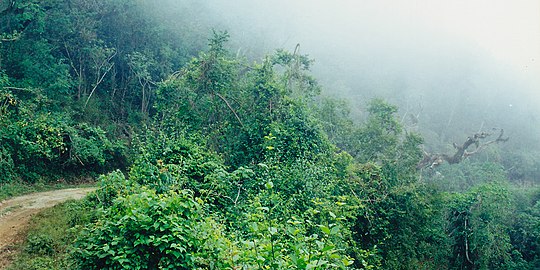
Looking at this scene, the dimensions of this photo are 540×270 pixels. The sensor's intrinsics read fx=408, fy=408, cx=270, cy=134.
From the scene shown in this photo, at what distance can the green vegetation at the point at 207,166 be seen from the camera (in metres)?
5.31

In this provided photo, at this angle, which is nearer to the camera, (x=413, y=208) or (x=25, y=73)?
(x=413, y=208)

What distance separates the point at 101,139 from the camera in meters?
14.8

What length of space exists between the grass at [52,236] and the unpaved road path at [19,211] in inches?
7.8

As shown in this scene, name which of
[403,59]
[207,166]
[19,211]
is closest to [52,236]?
[19,211]

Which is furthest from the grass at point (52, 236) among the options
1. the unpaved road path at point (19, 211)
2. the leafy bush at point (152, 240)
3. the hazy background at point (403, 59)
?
the hazy background at point (403, 59)

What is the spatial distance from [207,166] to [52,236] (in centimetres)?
346

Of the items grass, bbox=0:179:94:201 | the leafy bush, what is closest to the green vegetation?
the leafy bush

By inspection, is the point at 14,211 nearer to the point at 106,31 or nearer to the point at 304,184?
the point at 304,184

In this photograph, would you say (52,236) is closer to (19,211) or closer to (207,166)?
(19,211)

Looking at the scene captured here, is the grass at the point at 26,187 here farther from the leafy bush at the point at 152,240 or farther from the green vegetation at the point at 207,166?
the leafy bush at the point at 152,240

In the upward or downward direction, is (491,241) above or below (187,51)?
below

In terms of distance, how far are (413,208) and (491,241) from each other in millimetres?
3668

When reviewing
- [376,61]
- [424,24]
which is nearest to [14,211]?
[376,61]

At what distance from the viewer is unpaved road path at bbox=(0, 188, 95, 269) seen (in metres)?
8.04
